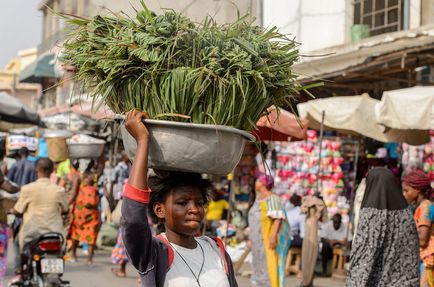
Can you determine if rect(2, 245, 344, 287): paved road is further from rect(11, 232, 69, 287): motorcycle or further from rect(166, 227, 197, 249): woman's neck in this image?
rect(166, 227, 197, 249): woman's neck

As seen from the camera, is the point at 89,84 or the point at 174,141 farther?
the point at 89,84

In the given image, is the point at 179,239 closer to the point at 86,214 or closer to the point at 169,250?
the point at 169,250

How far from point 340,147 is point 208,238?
34.6 ft

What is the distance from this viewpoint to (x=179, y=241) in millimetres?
3639

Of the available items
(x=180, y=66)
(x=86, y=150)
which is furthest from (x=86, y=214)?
(x=180, y=66)

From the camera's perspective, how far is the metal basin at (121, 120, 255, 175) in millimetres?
3371

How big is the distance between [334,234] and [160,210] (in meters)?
10.2

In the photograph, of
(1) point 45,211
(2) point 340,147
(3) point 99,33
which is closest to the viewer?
(3) point 99,33

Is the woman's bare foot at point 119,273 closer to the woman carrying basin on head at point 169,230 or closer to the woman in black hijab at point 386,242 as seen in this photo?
the woman in black hijab at point 386,242

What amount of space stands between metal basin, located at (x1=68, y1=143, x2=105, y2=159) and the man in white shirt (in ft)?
21.2

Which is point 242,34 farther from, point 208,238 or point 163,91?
point 208,238

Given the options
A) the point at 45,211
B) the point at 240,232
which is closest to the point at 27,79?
the point at 240,232

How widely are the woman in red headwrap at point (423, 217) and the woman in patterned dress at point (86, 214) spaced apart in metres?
7.12

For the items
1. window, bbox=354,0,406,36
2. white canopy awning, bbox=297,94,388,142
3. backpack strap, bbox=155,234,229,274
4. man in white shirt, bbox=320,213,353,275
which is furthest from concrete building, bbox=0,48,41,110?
backpack strap, bbox=155,234,229,274
